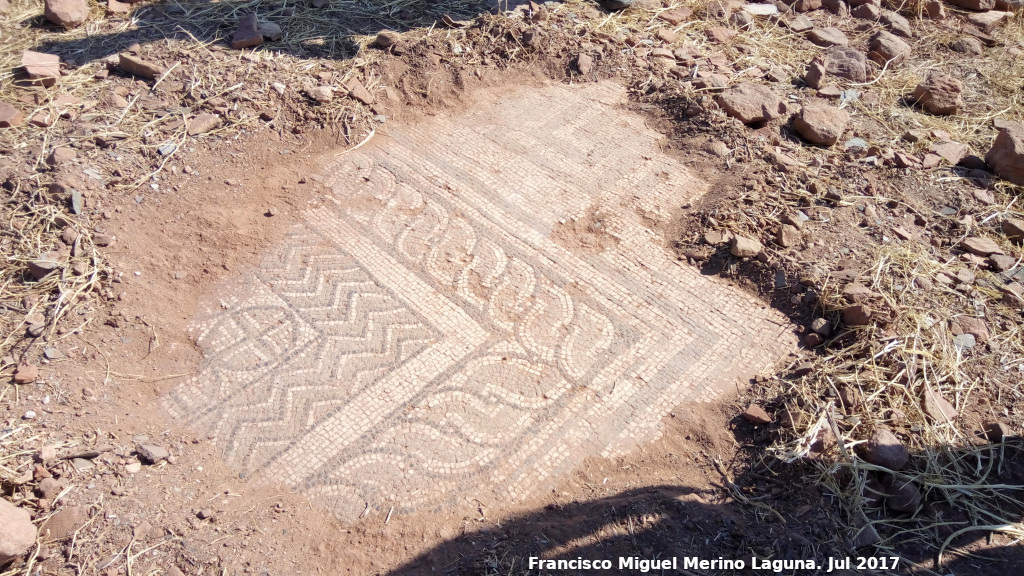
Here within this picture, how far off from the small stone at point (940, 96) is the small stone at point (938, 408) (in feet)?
9.87

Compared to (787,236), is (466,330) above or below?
below

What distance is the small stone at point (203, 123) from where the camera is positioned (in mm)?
4805

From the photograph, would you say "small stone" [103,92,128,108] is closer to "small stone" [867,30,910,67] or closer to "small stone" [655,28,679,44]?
"small stone" [655,28,679,44]

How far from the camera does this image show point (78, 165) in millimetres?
4391

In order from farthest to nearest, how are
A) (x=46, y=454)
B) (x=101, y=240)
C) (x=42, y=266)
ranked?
(x=101, y=240), (x=42, y=266), (x=46, y=454)

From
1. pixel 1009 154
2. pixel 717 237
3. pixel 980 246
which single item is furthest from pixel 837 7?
pixel 717 237

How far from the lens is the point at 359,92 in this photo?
5.23 meters

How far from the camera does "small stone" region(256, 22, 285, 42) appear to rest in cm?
556

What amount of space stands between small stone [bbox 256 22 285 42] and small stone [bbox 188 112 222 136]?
1069mm

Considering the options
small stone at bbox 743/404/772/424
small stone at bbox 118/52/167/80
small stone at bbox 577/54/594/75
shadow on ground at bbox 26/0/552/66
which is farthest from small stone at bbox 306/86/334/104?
small stone at bbox 743/404/772/424

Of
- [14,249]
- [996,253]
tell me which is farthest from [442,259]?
[996,253]

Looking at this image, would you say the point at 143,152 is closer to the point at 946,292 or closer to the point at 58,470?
the point at 58,470

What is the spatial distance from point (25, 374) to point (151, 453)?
33.8 inches

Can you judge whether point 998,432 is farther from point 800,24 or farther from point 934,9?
point 934,9
